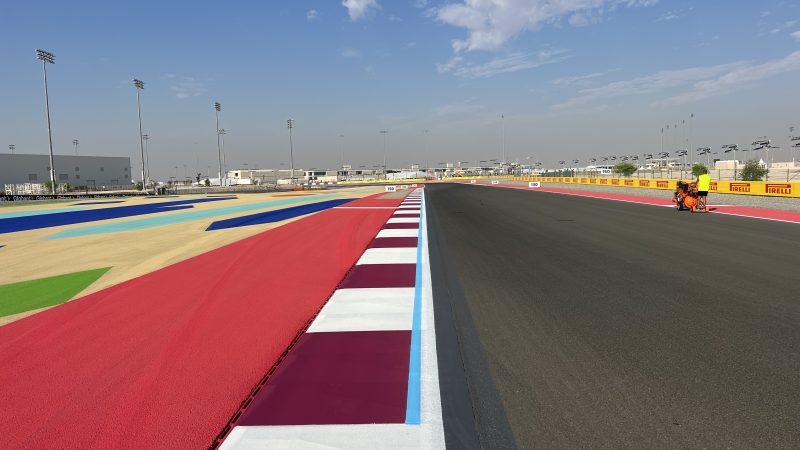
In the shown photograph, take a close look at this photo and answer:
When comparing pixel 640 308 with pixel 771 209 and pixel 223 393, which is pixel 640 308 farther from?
pixel 771 209

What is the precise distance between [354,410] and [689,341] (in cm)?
286

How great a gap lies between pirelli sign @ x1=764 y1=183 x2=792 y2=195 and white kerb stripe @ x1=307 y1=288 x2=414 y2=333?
17.9 m

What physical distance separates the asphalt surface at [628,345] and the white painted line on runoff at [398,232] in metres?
2.71

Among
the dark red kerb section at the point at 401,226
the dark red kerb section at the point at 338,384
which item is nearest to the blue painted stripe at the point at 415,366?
the dark red kerb section at the point at 338,384

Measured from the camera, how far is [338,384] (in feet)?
9.74

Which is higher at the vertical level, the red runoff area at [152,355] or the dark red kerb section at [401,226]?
the dark red kerb section at [401,226]

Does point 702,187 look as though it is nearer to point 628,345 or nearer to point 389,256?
point 389,256

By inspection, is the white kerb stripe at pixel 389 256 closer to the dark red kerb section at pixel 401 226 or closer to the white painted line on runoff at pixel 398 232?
the white painted line on runoff at pixel 398 232

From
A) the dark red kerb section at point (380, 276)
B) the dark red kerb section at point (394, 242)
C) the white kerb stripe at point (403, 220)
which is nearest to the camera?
the dark red kerb section at point (380, 276)

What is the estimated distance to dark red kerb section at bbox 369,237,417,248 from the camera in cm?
895

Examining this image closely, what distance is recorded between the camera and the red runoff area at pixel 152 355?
2.50 m

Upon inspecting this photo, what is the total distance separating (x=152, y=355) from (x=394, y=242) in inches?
243

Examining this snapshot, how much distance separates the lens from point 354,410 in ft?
8.61

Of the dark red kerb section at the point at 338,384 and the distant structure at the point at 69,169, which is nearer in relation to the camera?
the dark red kerb section at the point at 338,384
